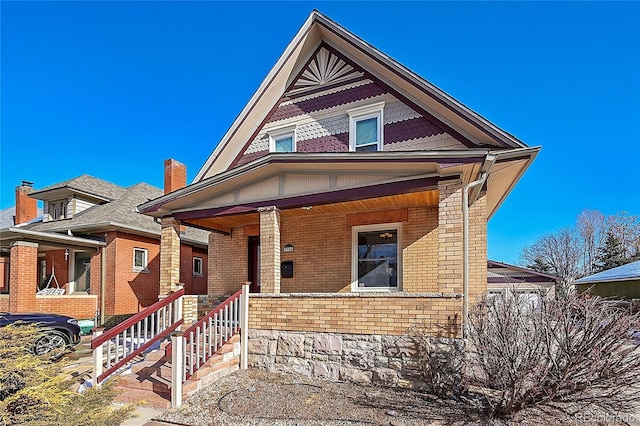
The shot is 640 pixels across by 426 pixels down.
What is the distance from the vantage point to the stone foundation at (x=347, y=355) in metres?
6.61

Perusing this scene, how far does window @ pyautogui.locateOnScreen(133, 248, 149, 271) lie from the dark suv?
186 inches

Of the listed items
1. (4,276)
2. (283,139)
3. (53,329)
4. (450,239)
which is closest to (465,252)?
(450,239)

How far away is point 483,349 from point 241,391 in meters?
3.94

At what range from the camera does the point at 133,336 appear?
7.22 meters


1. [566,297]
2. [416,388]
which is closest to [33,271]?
[416,388]

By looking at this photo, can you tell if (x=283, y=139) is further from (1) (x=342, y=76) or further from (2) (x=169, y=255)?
(2) (x=169, y=255)

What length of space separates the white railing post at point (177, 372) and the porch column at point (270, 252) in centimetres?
219

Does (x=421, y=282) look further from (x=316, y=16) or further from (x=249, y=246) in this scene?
(x=316, y=16)

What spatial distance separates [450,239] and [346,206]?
2958 mm

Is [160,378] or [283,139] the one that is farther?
[283,139]

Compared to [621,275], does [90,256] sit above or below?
above

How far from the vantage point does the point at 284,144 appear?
10.8 metres

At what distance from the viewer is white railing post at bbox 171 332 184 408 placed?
19.8 feet

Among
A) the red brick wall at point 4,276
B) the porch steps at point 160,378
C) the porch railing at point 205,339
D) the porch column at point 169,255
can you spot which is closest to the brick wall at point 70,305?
the porch column at point 169,255
